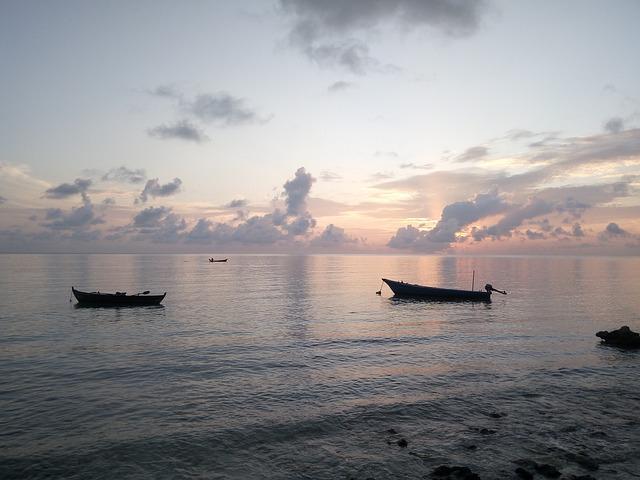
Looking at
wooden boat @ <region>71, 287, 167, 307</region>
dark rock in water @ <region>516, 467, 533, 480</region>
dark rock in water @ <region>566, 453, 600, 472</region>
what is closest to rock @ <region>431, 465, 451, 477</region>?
dark rock in water @ <region>516, 467, 533, 480</region>

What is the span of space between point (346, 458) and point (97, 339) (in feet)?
115

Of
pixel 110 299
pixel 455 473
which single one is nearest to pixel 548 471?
pixel 455 473

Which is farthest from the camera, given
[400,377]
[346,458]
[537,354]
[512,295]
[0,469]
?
[512,295]

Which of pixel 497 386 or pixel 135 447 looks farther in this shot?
pixel 497 386

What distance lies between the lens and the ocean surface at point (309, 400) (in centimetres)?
1811

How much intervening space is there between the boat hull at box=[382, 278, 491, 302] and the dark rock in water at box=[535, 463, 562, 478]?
Answer: 66.2m

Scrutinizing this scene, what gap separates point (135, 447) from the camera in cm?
1934

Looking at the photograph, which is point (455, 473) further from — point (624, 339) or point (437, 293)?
point (437, 293)

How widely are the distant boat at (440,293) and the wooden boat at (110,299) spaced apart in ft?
153

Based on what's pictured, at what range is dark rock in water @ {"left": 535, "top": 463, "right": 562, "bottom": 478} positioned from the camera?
54.5 ft

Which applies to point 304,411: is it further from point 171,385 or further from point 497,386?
point 497,386

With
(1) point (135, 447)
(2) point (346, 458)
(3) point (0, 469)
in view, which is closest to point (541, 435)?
(2) point (346, 458)

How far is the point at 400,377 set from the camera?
30422mm

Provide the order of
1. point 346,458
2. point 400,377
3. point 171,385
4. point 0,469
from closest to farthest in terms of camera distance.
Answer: point 0,469, point 346,458, point 171,385, point 400,377
